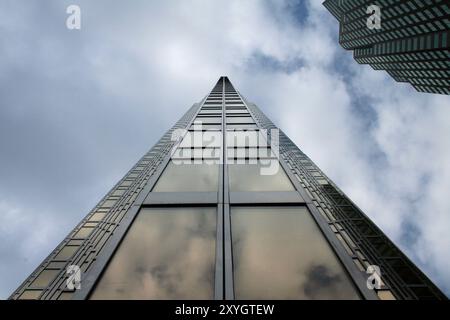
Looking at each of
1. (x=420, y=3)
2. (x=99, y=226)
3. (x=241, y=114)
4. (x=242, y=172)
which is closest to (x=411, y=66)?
(x=420, y=3)

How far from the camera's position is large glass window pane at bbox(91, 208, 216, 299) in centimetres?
661

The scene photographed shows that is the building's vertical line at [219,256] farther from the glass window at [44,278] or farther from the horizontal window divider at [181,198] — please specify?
the glass window at [44,278]

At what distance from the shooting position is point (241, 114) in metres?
22.4

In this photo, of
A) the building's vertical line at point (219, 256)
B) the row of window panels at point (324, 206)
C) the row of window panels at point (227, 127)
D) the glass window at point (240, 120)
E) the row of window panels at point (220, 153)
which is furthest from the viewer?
the glass window at point (240, 120)

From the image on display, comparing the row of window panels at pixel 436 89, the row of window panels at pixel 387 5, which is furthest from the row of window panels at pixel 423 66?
the row of window panels at pixel 387 5

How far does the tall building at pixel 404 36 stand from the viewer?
57969 mm

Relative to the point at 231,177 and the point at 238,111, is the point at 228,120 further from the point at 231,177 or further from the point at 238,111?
the point at 231,177

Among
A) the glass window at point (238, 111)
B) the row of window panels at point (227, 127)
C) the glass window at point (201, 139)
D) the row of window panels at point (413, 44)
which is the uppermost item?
the row of window panels at point (413, 44)

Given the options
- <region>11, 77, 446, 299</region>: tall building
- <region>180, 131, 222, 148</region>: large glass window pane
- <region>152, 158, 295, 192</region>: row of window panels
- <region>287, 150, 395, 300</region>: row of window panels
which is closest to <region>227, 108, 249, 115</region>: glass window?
<region>180, 131, 222, 148</region>: large glass window pane

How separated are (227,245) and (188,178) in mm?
4262

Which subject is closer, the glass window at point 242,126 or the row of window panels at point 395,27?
the glass window at point 242,126

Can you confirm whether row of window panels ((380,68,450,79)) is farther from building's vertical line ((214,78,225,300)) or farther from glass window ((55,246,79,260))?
glass window ((55,246,79,260))

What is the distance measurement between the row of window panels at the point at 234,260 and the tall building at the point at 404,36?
59783 mm
